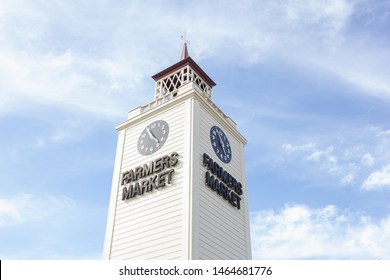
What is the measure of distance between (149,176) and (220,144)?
16.4 feet

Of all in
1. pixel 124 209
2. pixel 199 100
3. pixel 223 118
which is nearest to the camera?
pixel 124 209

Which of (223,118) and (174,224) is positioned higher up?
(223,118)

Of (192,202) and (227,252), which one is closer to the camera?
(192,202)

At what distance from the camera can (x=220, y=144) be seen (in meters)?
22.6

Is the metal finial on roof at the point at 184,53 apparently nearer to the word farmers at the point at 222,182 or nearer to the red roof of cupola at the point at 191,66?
the red roof of cupola at the point at 191,66

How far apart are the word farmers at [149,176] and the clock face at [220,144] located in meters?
3.25

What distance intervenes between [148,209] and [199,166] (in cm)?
346

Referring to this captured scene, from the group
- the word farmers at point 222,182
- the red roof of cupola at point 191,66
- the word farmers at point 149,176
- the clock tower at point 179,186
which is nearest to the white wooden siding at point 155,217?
the clock tower at point 179,186

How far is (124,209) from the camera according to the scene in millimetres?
20234

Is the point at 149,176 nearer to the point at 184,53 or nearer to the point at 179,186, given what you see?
the point at 179,186

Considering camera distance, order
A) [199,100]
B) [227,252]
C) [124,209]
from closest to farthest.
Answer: [227,252], [124,209], [199,100]
